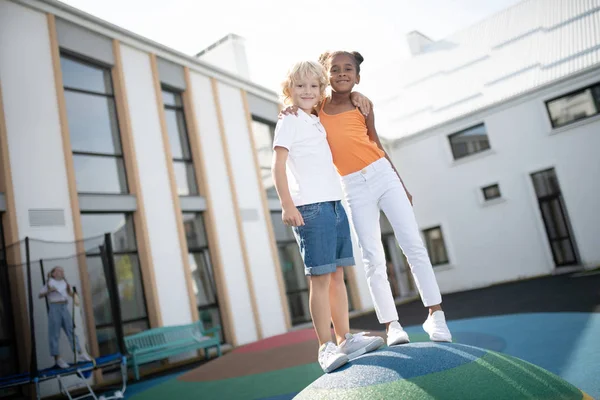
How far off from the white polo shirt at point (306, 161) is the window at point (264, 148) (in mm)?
9588

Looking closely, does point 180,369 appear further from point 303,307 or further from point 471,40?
point 471,40

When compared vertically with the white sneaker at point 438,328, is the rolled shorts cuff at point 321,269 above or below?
above

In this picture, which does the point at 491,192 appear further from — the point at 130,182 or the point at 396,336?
the point at 396,336

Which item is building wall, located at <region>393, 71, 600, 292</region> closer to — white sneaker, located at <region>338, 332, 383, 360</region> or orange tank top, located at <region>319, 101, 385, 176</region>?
orange tank top, located at <region>319, 101, 385, 176</region>

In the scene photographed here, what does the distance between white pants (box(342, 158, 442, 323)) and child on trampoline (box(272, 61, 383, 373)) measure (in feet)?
0.38

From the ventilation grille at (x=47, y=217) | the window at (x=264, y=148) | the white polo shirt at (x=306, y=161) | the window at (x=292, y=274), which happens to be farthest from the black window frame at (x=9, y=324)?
the window at (x=264, y=148)

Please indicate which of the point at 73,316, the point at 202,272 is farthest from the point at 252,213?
the point at 73,316

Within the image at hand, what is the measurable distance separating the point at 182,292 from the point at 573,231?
1132cm

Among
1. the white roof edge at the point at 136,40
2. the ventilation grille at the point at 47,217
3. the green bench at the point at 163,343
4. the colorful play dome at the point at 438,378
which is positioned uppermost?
the white roof edge at the point at 136,40

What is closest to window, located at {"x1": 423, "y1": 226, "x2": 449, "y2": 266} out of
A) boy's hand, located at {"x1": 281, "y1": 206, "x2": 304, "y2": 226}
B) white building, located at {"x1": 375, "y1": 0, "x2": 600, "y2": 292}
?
white building, located at {"x1": 375, "y1": 0, "x2": 600, "y2": 292}

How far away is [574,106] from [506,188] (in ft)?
9.94

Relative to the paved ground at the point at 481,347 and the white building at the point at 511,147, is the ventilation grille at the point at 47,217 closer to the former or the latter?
the paved ground at the point at 481,347

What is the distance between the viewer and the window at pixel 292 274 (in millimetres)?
12148

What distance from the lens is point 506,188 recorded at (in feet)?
48.7
